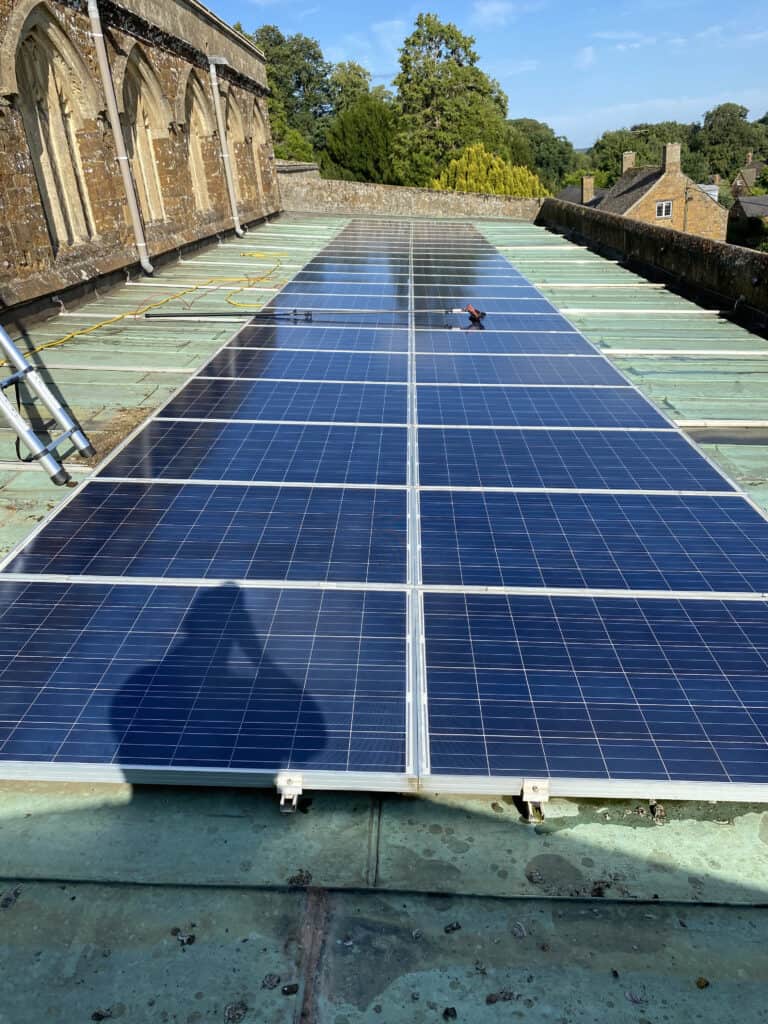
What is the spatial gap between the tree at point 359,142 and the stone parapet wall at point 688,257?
2181 inches

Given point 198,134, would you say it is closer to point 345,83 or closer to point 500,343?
point 500,343

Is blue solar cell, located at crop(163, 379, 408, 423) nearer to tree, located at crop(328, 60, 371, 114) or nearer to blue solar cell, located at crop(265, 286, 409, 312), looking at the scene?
blue solar cell, located at crop(265, 286, 409, 312)

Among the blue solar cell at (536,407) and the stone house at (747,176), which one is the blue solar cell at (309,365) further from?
the stone house at (747,176)

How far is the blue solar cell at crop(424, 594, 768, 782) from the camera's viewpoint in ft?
13.1

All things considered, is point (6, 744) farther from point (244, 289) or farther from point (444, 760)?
point (244, 289)

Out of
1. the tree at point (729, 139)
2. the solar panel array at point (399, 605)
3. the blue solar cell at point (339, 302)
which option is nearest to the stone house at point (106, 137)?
the blue solar cell at point (339, 302)

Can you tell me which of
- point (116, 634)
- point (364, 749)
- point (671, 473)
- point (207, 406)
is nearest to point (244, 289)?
point (207, 406)

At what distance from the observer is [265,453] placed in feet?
26.2

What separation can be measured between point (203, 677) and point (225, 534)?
6.32 feet

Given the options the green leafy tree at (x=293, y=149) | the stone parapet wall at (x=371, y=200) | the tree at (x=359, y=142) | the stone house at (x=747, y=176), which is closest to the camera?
the stone parapet wall at (x=371, y=200)

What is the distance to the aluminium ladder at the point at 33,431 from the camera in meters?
7.07

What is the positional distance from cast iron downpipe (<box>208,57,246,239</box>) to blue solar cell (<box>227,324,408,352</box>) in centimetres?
1723

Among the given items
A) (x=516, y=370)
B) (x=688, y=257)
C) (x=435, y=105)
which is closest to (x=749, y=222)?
(x=435, y=105)

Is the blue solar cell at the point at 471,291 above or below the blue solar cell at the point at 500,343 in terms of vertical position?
above
